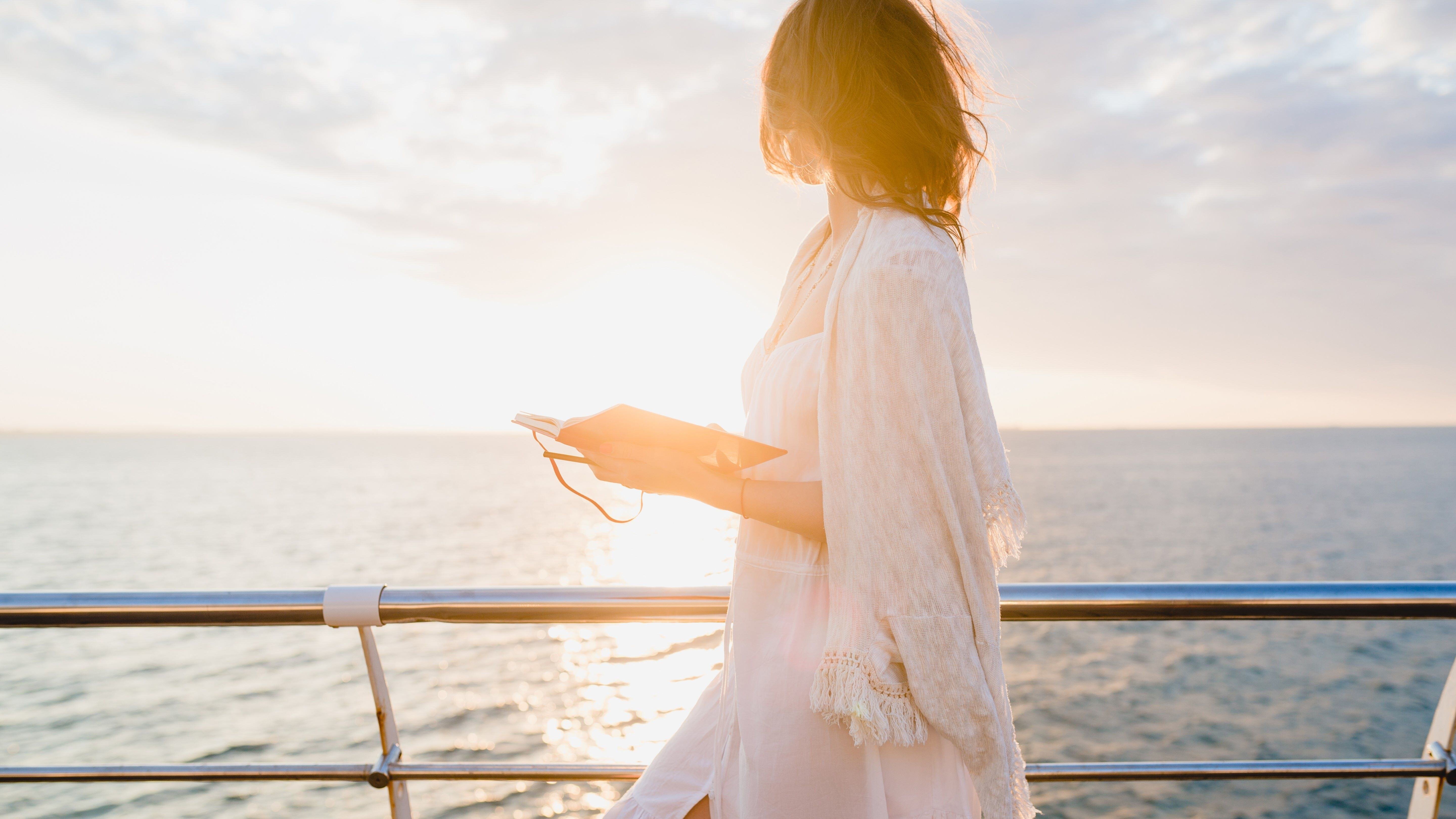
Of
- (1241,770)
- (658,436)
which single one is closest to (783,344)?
(658,436)

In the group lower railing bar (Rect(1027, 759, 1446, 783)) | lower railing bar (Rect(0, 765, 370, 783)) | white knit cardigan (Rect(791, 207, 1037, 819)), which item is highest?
white knit cardigan (Rect(791, 207, 1037, 819))

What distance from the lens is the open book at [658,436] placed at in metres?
1.09

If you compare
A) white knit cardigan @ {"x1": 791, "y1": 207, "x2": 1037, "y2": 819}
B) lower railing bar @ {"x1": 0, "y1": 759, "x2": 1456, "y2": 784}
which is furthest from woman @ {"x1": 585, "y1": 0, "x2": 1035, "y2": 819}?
lower railing bar @ {"x1": 0, "y1": 759, "x2": 1456, "y2": 784}

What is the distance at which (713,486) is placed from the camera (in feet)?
3.67

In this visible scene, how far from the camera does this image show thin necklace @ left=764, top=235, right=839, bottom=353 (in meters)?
1.23

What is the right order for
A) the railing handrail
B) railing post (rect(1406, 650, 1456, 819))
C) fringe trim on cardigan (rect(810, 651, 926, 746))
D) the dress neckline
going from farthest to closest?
railing post (rect(1406, 650, 1456, 819)), the railing handrail, the dress neckline, fringe trim on cardigan (rect(810, 651, 926, 746))

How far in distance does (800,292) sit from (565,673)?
48.6 feet

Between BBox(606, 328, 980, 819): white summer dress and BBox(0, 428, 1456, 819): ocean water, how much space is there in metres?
0.42

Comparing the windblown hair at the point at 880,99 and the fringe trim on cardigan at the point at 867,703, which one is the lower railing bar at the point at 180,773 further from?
the windblown hair at the point at 880,99

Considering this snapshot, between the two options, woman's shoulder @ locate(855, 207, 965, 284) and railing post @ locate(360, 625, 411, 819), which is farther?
railing post @ locate(360, 625, 411, 819)

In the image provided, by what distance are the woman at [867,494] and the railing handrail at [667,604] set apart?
0.28m

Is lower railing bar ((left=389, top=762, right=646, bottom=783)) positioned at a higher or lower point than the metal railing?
lower

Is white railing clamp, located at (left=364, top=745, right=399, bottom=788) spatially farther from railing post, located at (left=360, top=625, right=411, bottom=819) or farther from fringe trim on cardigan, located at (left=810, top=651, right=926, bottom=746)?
fringe trim on cardigan, located at (left=810, top=651, right=926, bottom=746)

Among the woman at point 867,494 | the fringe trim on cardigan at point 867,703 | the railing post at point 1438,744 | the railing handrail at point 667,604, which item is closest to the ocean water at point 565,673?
the railing handrail at point 667,604
